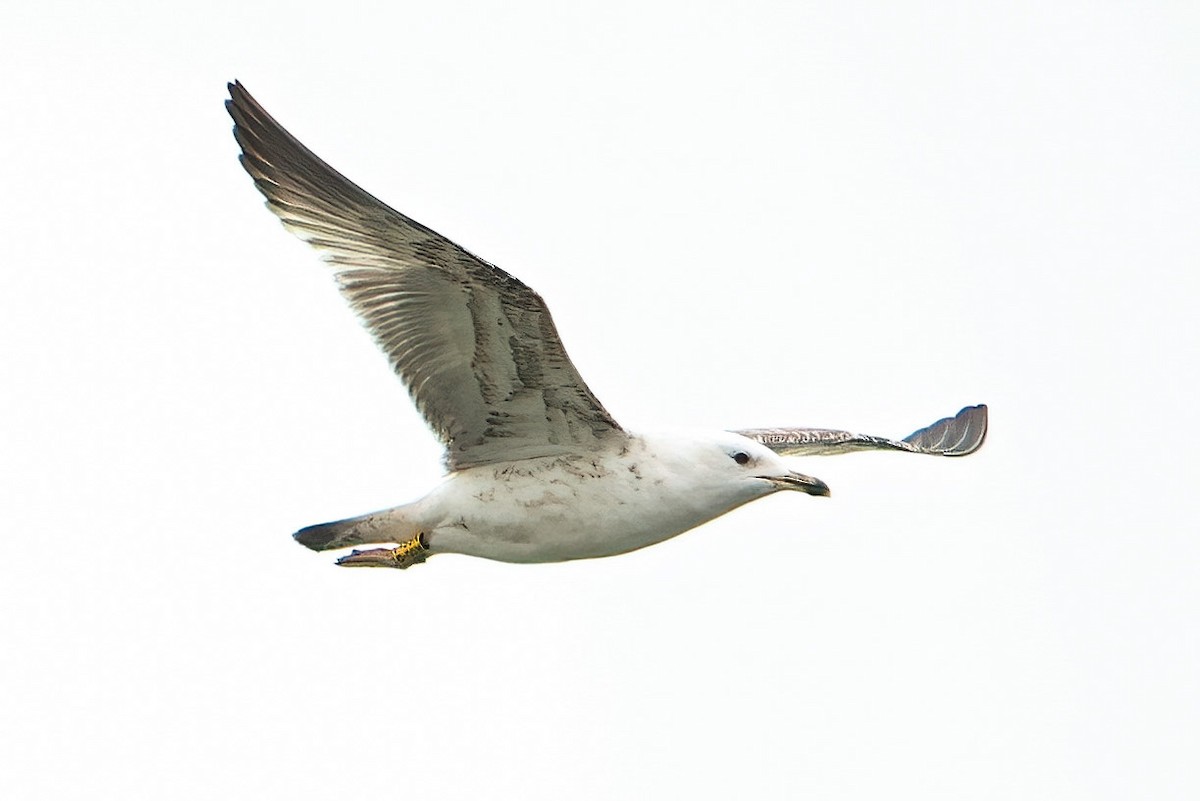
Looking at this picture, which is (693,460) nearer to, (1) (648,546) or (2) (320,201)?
(1) (648,546)

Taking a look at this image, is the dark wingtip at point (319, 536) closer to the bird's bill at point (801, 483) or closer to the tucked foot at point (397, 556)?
the tucked foot at point (397, 556)

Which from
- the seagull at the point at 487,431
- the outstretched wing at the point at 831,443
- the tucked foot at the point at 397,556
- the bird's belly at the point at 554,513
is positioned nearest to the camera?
the seagull at the point at 487,431

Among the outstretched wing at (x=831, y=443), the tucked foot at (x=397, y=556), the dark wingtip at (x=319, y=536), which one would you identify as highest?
the outstretched wing at (x=831, y=443)

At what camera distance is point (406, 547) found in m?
11.9

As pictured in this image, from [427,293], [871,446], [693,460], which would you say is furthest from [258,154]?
[871,446]

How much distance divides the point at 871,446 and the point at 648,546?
294cm

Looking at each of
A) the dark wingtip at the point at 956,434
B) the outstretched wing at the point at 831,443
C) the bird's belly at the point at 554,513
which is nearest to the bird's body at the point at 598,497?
the bird's belly at the point at 554,513

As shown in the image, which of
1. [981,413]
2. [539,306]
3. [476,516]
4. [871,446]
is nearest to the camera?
[539,306]

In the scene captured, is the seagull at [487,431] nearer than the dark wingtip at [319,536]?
Yes

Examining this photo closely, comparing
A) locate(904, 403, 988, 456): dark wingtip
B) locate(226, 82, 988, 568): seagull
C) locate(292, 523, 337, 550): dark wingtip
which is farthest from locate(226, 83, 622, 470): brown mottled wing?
locate(904, 403, 988, 456): dark wingtip

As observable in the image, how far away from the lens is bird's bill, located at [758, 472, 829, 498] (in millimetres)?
11617

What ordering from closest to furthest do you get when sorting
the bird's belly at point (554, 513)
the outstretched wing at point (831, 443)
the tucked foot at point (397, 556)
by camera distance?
the bird's belly at point (554, 513) < the tucked foot at point (397, 556) < the outstretched wing at point (831, 443)

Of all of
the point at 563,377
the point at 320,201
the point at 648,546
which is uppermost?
the point at 320,201

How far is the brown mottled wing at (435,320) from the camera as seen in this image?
1122cm
